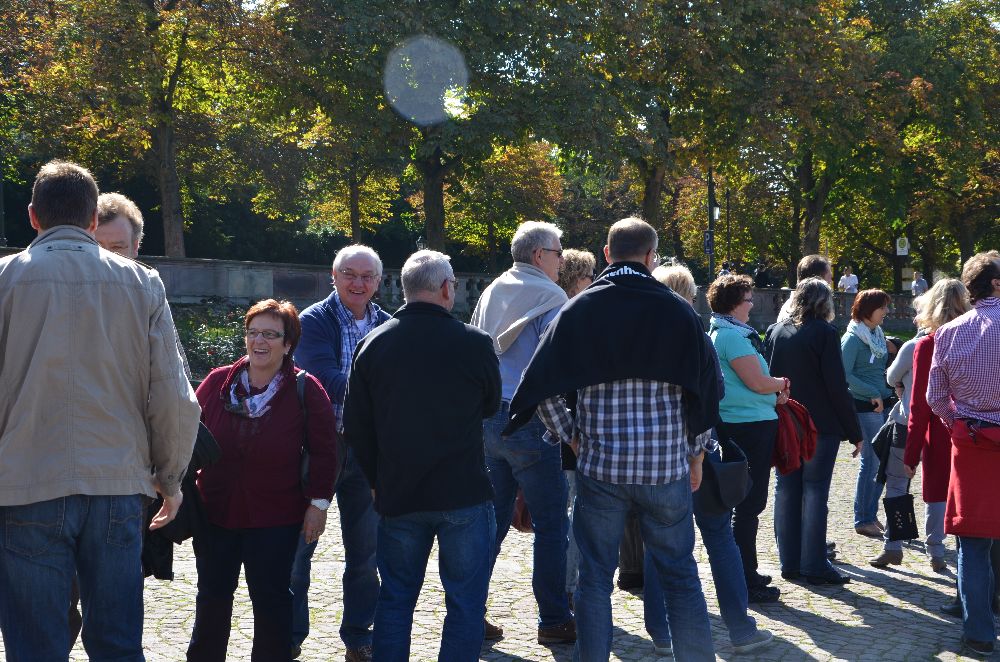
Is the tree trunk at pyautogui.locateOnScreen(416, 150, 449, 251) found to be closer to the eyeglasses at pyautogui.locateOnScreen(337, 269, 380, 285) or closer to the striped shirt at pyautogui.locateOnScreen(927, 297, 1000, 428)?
the eyeglasses at pyautogui.locateOnScreen(337, 269, 380, 285)

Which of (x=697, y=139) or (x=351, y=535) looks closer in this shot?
(x=351, y=535)

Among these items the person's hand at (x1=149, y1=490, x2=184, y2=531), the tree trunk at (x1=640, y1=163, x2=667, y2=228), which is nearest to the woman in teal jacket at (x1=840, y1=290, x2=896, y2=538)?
the person's hand at (x1=149, y1=490, x2=184, y2=531)

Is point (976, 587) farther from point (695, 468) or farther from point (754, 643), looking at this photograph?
point (695, 468)

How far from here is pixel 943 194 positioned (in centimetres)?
3972

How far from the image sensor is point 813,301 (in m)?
6.80

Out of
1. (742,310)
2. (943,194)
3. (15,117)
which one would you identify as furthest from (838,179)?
(742,310)

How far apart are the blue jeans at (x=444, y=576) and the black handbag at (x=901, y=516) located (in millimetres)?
3591

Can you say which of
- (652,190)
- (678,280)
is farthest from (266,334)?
(652,190)

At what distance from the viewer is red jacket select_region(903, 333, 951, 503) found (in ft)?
20.0

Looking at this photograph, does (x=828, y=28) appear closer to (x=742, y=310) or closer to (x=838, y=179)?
(x=838, y=179)

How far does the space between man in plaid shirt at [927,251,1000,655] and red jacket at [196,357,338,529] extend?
3049mm

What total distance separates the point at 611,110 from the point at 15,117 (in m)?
15.5

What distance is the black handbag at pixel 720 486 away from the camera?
520 centimetres

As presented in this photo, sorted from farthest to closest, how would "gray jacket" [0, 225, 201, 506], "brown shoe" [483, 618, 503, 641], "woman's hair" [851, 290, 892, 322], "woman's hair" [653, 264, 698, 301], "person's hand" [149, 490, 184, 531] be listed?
1. "woman's hair" [851, 290, 892, 322]
2. "woman's hair" [653, 264, 698, 301]
3. "brown shoe" [483, 618, 503, 641]
4. "person's hand" [149, 490, 184, 531]
5. "gray jacket" [0, 225, 201, 506]
